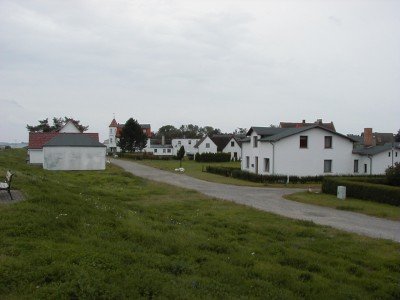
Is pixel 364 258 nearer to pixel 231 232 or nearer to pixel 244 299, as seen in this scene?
pixel 231 232

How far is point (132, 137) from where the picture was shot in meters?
93.9

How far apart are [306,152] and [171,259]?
112ft

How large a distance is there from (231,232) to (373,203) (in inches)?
563

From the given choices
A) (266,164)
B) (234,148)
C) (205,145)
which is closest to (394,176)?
(266,164)

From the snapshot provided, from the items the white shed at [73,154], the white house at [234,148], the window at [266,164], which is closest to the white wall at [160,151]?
the white house at [234,148]

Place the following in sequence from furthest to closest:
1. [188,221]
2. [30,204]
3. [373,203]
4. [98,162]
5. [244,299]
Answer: [98,162] < [373,203] < [188,221] < [30,204] < [244,299]

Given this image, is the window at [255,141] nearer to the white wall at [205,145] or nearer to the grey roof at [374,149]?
the grey roof at [374,149]

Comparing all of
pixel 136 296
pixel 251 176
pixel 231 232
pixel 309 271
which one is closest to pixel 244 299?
pixel 136 296

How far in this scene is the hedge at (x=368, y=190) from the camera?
22.6 metres

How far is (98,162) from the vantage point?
49750 mm

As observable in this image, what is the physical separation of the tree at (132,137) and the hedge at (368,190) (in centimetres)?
6766

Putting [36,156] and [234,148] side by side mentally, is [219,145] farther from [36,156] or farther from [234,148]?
[36,156]

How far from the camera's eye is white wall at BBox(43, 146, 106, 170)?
48312 mm

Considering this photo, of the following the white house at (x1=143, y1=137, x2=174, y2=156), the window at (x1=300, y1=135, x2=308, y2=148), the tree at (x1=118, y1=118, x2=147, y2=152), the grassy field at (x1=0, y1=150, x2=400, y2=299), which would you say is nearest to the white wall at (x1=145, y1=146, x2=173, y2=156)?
the white house at (x1=143, y1=137, x2=174, y2=156)
